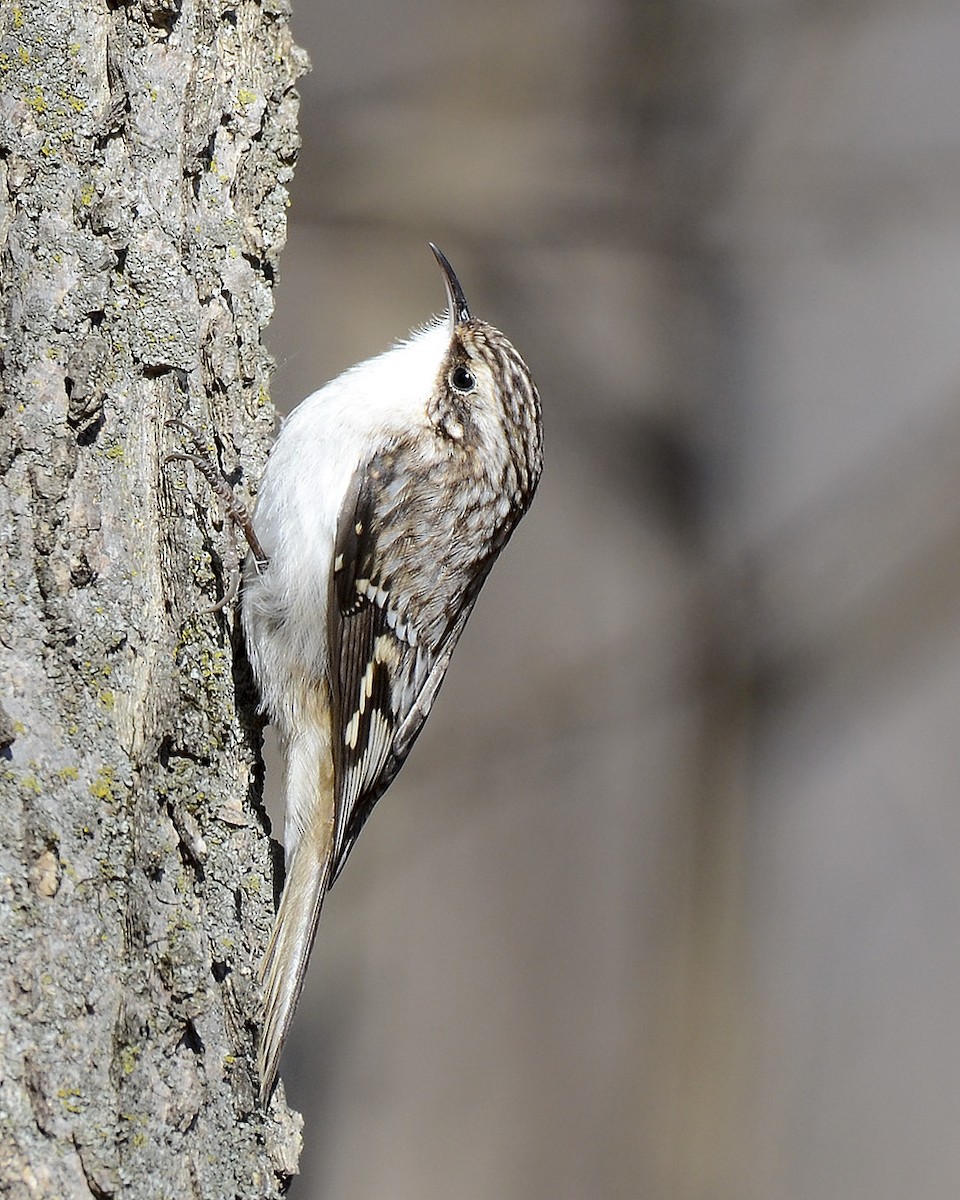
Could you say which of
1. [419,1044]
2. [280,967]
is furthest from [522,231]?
[280,967]

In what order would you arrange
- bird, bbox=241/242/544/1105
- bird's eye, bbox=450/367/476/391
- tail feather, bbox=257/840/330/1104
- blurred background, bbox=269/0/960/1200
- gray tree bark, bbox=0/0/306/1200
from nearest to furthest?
gray tree bark, bbox=0/0/306/1200 < tail feather, bbox=257/840/330/1104 < bird, bbox=241/242/544/1105 < bird's eye, bbox=450/367/476/391 < blurred background, bbox=269/0/960/1200

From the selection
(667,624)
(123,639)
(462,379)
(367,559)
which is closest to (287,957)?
(123,639)

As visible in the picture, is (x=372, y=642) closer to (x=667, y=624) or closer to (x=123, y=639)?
(x=123, y=639)

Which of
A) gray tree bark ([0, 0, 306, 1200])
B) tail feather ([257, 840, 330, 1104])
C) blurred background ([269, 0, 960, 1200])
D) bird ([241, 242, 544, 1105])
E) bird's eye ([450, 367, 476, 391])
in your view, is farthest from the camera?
blurred background ([269, 0, 960, 1200])

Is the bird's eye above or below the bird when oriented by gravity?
above

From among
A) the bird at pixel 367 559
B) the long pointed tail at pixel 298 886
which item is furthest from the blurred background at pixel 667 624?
the long pointed tail at pixel 298 886

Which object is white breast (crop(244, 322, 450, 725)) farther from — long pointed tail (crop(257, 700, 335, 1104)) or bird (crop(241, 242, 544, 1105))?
long pointed tail (crop(257, 700, 335, 1104))

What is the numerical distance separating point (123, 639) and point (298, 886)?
587 mm

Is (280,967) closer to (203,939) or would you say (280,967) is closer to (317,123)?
(203,939)

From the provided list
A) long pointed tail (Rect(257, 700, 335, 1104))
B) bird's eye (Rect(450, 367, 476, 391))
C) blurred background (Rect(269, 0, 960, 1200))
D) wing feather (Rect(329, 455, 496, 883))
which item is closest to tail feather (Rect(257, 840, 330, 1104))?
long pointed tail (Rect(257, 700, 335, 1104))

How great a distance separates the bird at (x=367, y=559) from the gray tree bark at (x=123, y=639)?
0.11 meters

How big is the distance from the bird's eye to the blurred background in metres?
1.78

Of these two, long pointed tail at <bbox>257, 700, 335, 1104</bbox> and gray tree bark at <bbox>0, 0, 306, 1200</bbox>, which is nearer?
gray tree bark at <bbox>0, 0, 306, 1200</bbox>

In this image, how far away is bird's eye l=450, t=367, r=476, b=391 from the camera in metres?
2.65
